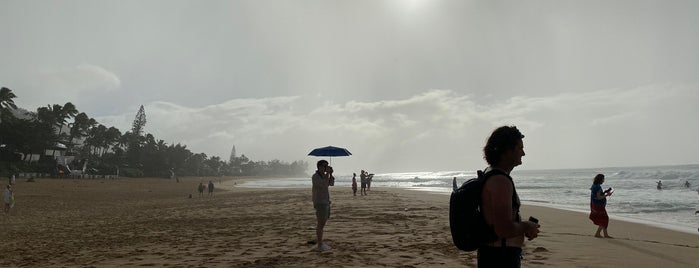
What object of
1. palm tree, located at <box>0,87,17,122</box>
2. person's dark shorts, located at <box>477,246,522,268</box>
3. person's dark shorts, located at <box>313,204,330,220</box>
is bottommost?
person's dark shorts, located at <box>313,204,330,220</box>

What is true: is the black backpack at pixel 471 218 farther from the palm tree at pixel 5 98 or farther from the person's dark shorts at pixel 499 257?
the palm tree at pixel 5 98

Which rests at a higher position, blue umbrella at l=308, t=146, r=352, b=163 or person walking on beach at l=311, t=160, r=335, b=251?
blue umbrella at l=308, t=146, r=352, b=163

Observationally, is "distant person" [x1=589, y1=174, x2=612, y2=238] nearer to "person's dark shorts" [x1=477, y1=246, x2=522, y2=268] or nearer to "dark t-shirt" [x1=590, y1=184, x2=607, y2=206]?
"dark t-shirt" [x1=590, y1=184, x2=607, y2=206]

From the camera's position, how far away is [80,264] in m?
7.41

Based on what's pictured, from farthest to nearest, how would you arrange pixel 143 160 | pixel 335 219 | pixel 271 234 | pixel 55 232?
pixel 143 160, pixel 335 219, pixel 55 232, pixel 271 234

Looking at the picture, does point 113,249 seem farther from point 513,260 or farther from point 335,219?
point 513,260

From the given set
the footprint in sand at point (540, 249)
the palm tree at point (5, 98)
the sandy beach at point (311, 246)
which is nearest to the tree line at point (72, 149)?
the palm tree at point (5, 98)

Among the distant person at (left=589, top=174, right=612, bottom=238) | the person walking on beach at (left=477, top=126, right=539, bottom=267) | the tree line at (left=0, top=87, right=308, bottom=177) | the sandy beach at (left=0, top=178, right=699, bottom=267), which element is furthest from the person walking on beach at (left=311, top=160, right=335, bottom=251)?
the tree line at (left=0, top=87, right=308, bottom=177)

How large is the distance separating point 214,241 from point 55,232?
706 cm

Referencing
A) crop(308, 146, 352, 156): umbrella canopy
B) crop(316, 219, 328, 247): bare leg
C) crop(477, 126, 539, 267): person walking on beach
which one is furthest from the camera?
crop(308, 146, 352, 156): umbrella canopy

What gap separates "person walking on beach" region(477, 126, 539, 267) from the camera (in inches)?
90.4

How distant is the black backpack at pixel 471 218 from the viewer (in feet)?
7.85

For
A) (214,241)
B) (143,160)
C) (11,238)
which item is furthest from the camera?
(143,160)

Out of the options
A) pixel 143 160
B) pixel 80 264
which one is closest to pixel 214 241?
pixel 80 264
